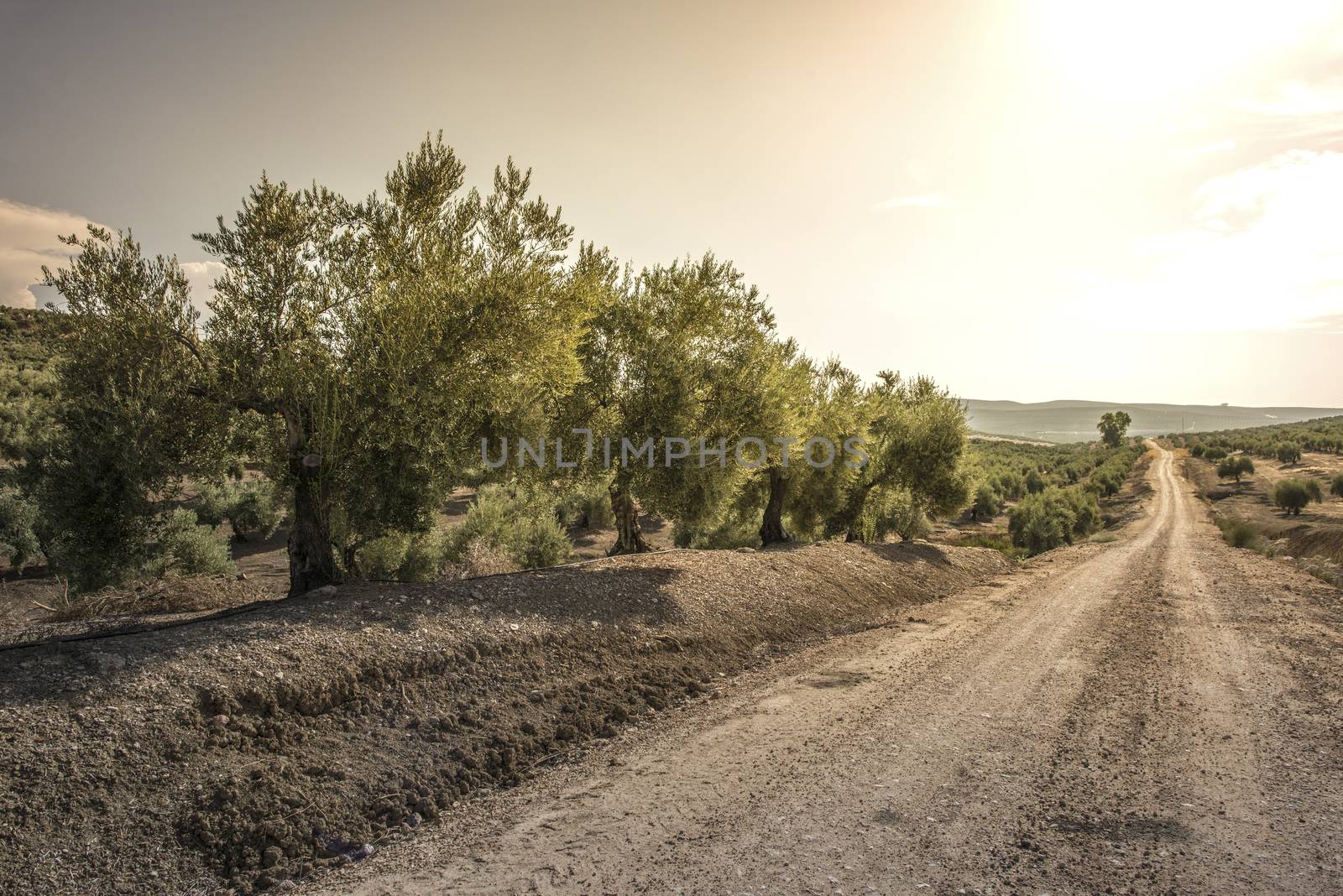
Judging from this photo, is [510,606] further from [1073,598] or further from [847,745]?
[1073,598]

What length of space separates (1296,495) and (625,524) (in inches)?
1782

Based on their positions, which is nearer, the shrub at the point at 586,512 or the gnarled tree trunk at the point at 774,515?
the gnarled tree trunk at the point at 774,515

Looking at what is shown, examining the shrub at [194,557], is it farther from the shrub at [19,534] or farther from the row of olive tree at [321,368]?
the row of olive tree at [321,368]

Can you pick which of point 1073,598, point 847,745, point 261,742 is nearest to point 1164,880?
point 847,745

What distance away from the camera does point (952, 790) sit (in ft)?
19.0

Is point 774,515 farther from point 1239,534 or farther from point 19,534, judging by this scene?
point 19,534

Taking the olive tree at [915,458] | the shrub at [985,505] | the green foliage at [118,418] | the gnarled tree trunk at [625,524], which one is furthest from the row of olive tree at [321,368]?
the shrub at [985,505]

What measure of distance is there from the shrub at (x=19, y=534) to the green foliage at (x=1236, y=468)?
83451 millimetres

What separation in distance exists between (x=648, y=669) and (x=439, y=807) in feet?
12.5

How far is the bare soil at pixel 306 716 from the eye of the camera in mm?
4855

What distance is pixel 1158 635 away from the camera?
11812 mm

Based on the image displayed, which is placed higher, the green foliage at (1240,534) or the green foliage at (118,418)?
the green foliage at (118,418)

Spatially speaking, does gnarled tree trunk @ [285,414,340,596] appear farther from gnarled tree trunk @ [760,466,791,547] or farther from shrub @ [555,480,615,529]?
shrub @ [555,480,615,529]

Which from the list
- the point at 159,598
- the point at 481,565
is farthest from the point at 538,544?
the point at 159,598
